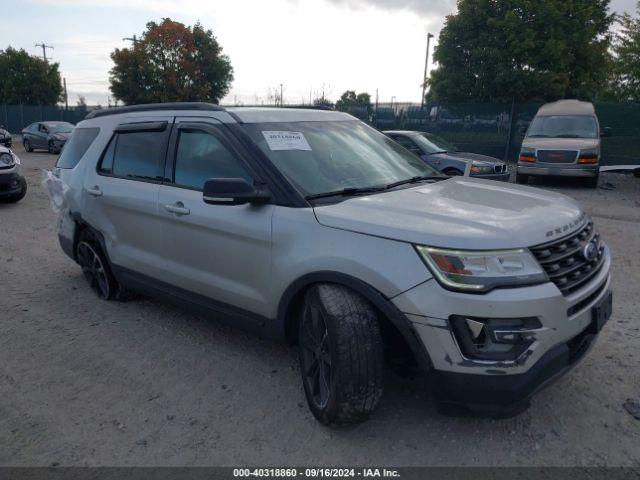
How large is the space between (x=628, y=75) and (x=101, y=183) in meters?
25.9

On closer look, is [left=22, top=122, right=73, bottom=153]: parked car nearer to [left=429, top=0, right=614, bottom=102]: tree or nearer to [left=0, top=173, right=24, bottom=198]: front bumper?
[left=0, top=173, right=24, bottom=198]: front bumper

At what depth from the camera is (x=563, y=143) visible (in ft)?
41.0

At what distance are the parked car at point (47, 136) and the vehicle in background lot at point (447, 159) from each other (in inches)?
646

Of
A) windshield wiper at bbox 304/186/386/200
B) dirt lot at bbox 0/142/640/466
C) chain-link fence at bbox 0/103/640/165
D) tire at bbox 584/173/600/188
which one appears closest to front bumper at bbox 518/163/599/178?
tire at bbox 584/173/600/188

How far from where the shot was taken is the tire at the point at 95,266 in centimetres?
469

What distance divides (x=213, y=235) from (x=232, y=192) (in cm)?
54

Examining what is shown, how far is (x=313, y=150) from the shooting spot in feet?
11.4

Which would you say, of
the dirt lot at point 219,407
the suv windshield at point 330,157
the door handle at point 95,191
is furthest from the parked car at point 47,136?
the suv windshield at point 330,157

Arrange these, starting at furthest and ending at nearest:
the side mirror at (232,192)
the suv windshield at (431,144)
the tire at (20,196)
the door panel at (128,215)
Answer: the suv windshield at (431,144) < the tire at (20,196) < the door panel at (128,215) < the side mirror at (232,192)

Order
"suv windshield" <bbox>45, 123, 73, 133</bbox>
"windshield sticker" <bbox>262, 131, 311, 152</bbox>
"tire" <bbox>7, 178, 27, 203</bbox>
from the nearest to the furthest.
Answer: "windshield sticker" <bbox>262, 131, 311, 152</bbox>
"tire" <bbox>7, 178, 27, 203</bbox>
"suv windshield" <bbox>45, 123, 73, 133</bbox>

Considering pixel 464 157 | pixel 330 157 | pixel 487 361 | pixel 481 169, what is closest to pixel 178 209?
pixel 330 157

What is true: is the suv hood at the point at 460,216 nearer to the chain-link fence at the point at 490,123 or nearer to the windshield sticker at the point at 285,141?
the windshield sticker at the point at 285,141

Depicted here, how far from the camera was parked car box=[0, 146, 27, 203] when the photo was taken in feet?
31.2

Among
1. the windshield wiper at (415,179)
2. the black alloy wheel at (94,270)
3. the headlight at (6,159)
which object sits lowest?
the black alloy wheel at (94,270)
